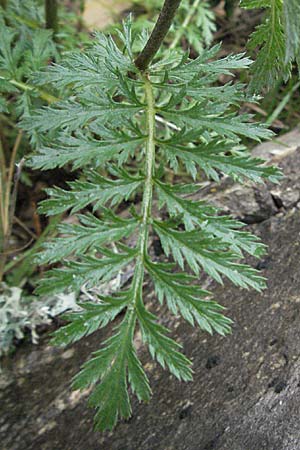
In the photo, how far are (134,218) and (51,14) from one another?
1.09m

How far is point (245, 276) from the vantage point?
123 cm

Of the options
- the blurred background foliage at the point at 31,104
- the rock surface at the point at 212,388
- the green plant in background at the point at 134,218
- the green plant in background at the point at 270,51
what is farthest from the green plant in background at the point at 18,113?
the green plant in background at the point at 270,51

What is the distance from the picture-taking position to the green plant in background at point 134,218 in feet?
3.97

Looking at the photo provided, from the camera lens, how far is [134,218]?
4.32 ft

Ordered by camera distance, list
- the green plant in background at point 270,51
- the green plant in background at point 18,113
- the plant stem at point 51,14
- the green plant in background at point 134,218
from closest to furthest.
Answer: the green plant in background at point 134,218
the green plant in background at point 270,51
the green plant in background at point 18,113
the plant stem at point 51,14

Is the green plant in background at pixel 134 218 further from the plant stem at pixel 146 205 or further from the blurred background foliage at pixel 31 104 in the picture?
the blurred background foliage at pixel 31 104

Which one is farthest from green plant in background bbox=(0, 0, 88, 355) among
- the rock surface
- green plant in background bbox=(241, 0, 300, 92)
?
green plant in background bbox=(241, 0, 300, 92)

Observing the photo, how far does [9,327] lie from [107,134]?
0.81 m

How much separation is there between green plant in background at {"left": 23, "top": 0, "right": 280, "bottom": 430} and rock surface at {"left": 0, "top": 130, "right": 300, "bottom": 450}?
0.70ft

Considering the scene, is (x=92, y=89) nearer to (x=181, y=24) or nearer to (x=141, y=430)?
(x=141, y=430)

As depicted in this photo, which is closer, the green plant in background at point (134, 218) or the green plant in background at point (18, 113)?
the green plant in background at point (134, 218)

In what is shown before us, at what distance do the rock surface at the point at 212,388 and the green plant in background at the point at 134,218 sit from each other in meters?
0.21

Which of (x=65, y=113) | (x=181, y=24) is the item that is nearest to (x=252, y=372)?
(x=65, y=113)

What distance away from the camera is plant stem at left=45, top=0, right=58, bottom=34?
6.77ft
